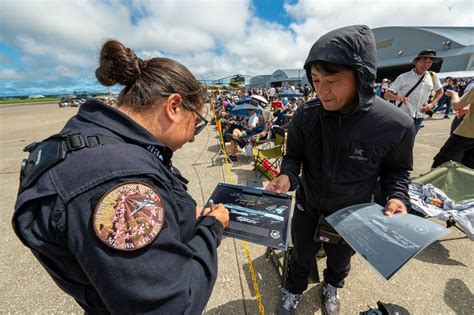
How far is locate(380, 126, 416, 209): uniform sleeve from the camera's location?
146 cm

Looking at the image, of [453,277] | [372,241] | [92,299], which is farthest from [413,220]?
[453,277]

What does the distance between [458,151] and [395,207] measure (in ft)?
11.1

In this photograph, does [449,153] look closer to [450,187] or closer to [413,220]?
[450,187]

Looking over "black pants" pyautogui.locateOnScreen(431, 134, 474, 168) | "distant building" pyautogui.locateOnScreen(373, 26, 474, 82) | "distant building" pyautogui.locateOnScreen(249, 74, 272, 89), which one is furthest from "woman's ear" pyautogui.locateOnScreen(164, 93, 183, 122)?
"distant building" pyautogui.locateOnScreen(249, 74, 272, 89)

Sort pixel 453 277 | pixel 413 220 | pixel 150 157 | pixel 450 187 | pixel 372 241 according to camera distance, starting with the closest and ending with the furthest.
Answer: pixel 150 157 < pixel 372 241 < pixel 413 220 < pixel 453 277 < pixel 450 187

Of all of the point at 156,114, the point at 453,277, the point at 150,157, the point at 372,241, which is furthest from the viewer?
the point at 453,277

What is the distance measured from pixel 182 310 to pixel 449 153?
16.0ft

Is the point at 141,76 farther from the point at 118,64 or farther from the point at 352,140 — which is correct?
the point at 352,140

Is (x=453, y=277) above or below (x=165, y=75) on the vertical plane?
below

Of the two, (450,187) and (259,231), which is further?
(450,187)

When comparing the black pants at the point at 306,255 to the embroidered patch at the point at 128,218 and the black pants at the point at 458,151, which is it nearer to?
the embroidered patch at the point at 128,218

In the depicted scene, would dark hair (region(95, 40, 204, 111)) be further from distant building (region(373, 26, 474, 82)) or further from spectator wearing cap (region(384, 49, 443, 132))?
distant building (region(373, 26, 474, 82))

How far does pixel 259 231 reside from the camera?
1.28 metres

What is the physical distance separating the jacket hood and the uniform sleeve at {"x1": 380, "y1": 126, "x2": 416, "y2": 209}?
1.62ft
